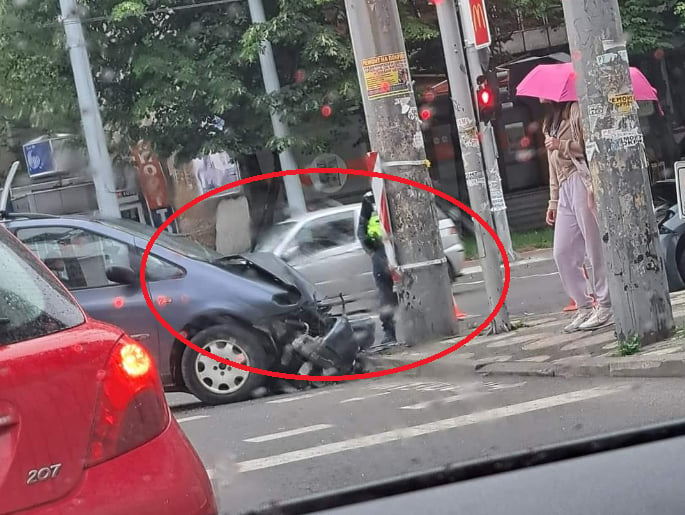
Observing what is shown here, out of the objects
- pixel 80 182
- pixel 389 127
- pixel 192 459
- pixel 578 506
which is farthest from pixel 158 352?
pixel 389 127

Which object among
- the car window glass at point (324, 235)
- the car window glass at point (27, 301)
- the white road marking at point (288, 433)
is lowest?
the white road marking at point (288, 433)

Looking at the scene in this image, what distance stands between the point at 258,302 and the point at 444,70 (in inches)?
130

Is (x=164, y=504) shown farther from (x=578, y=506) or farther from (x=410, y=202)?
(x=410, y=202)

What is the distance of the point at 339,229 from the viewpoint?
4.67 metres

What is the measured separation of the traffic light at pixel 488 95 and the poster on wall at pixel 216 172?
3.15m

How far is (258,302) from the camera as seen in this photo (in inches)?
159

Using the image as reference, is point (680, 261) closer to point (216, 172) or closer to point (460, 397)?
point (460, 397)

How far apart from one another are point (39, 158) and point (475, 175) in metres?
4.11

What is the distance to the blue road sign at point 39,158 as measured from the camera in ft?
10.3

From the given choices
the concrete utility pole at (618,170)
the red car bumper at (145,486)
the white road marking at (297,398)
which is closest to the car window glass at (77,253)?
the red car bumper at (145,486)

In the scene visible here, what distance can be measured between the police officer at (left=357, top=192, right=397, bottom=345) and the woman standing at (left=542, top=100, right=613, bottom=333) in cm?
100

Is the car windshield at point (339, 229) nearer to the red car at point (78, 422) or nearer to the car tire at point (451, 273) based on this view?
the red car at point (78, 422)

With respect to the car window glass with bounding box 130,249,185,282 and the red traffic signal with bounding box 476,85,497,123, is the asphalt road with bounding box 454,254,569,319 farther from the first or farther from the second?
the car window glass with bounding box 130,249,185,282

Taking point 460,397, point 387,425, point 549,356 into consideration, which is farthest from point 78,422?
point 549,356
